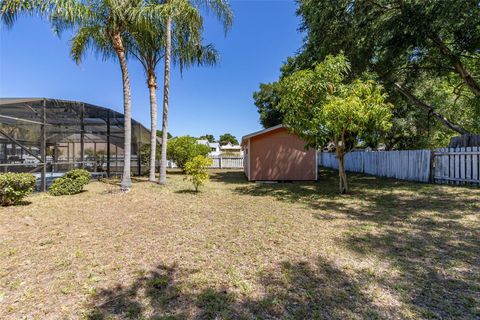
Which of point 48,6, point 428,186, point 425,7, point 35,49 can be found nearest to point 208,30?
point 48,6

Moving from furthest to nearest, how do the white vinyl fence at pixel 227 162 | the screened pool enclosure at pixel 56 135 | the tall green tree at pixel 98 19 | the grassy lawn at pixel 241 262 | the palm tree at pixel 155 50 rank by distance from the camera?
1. the white vinyl fence at pixel 227 162
2. the palm tree at pixel 155 50
3. the screened pool enclosure at pixel 56 135
4. the tall green tree at pixel 98 19
5. the grassy lawn at pixel 241 262

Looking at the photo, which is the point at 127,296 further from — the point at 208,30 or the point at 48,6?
the point at 208,30

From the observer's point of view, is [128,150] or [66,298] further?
[128,150]

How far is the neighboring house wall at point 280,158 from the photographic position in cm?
1206

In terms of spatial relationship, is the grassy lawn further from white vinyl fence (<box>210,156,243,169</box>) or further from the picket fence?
white vinyl fence (<box>210,156,243,169</box>)

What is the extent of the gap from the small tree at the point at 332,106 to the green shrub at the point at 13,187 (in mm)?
7214

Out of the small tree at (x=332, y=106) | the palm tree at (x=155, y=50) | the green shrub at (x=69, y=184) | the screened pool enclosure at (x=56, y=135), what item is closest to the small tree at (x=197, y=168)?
the palm tree at (x=155, y=50)

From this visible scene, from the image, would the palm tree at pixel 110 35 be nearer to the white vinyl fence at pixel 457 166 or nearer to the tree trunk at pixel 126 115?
the tree trunk at pixel 126 115

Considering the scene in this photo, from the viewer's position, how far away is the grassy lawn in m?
2.31

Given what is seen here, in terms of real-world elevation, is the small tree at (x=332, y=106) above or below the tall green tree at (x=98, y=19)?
below

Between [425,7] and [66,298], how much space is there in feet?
35.6

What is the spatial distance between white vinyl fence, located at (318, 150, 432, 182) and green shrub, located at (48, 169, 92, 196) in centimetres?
1231

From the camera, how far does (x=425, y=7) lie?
770 centimetres

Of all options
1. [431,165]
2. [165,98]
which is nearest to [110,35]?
[165,98]
